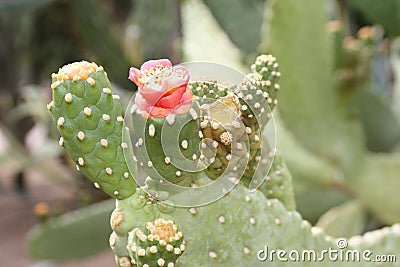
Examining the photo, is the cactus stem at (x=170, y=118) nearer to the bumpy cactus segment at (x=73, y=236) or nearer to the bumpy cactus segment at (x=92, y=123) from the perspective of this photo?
the bumpy cactus segment at (x=92, y=123)

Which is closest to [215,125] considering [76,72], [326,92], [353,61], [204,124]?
[204,124]

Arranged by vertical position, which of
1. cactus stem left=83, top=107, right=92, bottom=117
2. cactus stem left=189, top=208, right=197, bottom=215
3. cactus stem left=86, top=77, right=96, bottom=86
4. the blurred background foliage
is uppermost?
cactus stem left=86, top=77, right=96, bottom=86

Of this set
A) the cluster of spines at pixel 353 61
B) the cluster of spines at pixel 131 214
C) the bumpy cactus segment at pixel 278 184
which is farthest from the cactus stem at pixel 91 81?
the cluster of spines at pixel 353 61

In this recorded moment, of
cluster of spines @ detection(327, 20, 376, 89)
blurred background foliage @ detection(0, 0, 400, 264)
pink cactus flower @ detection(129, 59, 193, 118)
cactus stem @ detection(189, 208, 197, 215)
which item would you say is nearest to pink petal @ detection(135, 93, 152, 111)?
pink cactus flower @ detection(129, 59, 193, 118)

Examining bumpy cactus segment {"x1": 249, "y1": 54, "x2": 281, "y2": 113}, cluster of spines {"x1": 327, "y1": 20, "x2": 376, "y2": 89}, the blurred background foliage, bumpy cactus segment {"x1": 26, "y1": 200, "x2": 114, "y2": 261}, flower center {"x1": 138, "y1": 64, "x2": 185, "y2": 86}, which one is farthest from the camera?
bumpy cactus segment {"x1": 26, "y1": 200, "x2": 114, "y2": 261}

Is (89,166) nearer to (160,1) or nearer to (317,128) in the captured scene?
(317,128)

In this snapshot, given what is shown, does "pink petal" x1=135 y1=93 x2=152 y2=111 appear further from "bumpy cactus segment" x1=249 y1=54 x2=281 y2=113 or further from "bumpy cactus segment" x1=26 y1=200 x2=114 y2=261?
"bumpy cactus segment" x1=26 y1=200 x2=114 y2=261

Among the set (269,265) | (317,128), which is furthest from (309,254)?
(317,128)
